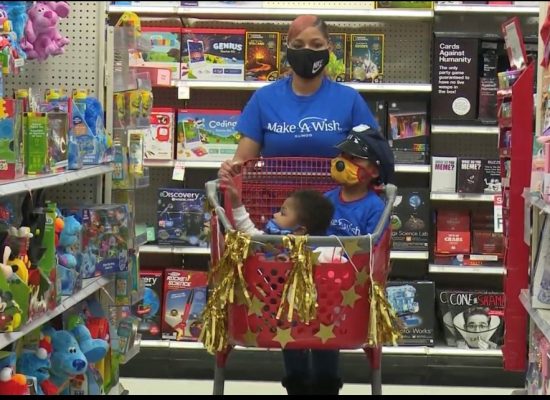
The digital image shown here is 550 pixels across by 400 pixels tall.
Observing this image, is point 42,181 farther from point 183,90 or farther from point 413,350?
point 413,350

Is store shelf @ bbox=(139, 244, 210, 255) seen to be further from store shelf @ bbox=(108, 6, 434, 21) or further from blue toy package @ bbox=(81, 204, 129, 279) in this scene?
store shelf @ bbox=(108, 6, 434, 21)

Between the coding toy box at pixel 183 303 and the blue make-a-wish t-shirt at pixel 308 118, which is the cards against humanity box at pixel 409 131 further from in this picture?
the blue make-a-wish t-shirt at pixel 308 118

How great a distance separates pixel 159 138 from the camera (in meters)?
5.06

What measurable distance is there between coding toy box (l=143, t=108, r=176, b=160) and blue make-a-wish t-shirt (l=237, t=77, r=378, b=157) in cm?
191

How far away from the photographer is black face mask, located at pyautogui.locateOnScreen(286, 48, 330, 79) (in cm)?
309

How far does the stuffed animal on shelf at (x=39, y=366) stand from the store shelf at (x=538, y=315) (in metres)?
1.61

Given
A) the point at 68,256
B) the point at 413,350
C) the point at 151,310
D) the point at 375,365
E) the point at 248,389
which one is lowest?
the point at 248,389

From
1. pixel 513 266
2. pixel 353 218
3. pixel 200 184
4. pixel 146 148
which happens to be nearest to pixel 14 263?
pixel 353 218

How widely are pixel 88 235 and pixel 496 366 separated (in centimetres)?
244

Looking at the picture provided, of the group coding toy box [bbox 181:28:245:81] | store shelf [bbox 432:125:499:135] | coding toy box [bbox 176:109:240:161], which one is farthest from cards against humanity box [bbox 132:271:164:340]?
store shelf [bbox 432:125:499:135]

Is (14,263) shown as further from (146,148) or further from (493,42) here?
(493,42)

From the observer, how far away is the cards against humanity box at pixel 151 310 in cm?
507

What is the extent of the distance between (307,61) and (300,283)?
94 cm

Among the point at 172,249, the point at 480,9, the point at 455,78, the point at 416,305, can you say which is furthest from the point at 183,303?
the point at 480,9
